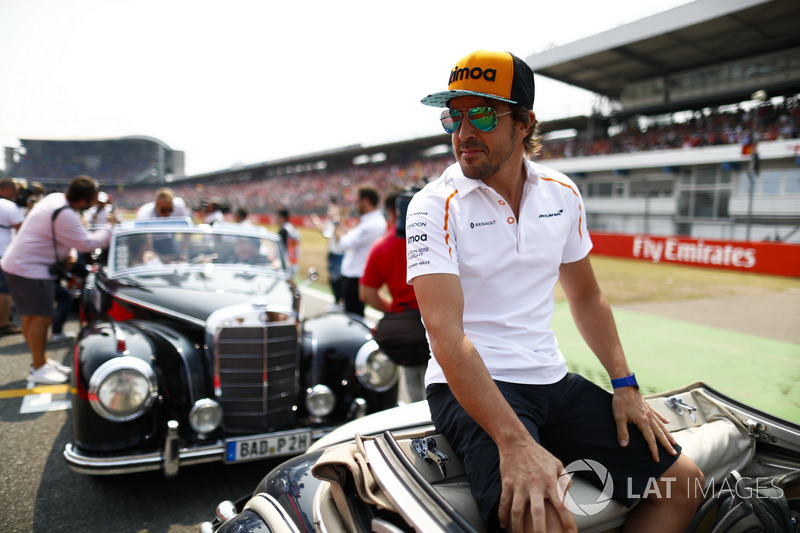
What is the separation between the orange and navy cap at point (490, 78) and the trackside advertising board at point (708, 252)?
635 inches

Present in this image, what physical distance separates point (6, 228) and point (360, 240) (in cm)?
491

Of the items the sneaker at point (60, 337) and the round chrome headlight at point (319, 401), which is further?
the sneaker at point (60, 337)

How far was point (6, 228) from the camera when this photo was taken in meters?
7.02

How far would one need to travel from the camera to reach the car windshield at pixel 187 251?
475 cm

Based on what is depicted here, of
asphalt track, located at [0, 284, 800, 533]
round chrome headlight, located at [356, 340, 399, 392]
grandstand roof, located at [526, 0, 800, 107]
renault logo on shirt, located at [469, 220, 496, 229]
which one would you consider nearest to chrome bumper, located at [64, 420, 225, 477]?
asphalt track, located at [0, 284, 800, 533]

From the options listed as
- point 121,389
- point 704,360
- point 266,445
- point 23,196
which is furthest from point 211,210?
point 704,360

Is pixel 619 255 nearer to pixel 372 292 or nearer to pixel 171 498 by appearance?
pixel 372 292

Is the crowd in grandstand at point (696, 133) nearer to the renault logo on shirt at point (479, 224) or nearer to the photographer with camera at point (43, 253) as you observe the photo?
the photographer with camera at point (43, 253)

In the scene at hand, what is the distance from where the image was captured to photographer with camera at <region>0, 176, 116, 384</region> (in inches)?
196

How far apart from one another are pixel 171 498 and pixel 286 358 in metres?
1.12

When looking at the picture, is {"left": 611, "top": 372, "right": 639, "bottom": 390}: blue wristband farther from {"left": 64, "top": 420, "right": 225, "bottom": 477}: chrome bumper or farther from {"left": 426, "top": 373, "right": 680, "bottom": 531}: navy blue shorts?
{"left": 64, "top": 420, "right": 225, "bottom": 477}: chrome bumper

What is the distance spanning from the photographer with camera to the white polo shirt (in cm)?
454

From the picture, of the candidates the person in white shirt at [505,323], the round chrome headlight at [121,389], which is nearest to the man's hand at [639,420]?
the person in white shirt at [505,323]

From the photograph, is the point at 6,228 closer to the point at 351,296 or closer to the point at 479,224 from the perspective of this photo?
the point at 351,296
